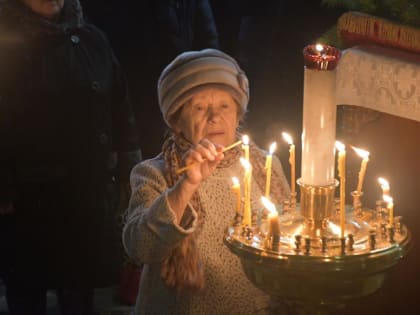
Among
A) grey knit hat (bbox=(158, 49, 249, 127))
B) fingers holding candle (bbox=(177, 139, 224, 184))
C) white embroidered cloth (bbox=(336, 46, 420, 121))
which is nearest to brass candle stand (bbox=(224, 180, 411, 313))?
fingers holding candle (bbox=(177, 139, 224, 184))

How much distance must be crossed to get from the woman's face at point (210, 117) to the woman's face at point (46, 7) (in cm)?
158

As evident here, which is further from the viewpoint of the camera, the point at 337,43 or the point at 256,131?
the point at 256,131

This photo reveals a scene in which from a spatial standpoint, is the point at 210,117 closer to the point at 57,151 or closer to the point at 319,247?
the point at 319,247

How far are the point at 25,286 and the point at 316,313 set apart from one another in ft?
9.46

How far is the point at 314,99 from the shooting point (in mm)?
1865

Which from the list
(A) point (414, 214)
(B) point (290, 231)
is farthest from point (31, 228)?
(B) point (290, 231)

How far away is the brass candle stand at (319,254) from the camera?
5.90 ft

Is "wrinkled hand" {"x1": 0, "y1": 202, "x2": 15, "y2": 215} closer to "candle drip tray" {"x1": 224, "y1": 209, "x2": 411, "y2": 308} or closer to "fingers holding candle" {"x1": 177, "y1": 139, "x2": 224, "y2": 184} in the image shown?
"fingers holding candle" {"x1": 177, "y1": 139, "x2": 224, "y2": 184}

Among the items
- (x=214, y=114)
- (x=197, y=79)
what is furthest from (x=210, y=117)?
(x=197, y=79)

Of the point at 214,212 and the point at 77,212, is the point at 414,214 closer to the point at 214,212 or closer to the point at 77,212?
the point at 214,212

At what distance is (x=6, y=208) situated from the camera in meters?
4.37

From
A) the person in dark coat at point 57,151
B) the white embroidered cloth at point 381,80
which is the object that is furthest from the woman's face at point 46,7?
the white embroidered cloth at point 381,80

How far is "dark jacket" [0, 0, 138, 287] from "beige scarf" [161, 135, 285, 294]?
141cm

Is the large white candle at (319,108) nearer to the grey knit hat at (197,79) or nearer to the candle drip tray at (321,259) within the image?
the candle drip tray at (321,259)
